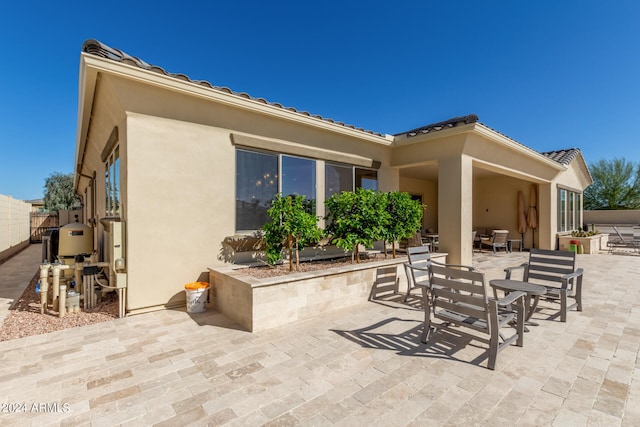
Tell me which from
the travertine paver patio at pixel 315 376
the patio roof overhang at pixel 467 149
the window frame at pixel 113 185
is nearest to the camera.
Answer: the travertine paver patio at pixel 315 376

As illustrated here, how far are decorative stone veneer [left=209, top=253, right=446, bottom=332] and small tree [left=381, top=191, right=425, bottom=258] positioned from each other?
1.01 m

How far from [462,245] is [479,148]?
8.08ft

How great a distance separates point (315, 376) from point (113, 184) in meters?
5.78

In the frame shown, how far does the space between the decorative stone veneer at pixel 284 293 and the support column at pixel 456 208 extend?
266 centimetres

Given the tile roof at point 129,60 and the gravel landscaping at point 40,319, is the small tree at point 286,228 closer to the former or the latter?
the tile roof at point 129,60

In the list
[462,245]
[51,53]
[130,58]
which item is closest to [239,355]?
[130,58]

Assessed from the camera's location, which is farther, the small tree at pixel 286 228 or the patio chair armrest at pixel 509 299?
the small tree at pixel 286 228

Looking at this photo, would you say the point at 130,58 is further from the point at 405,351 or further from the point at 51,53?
the point at 51,53

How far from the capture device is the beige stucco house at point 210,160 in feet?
14.2

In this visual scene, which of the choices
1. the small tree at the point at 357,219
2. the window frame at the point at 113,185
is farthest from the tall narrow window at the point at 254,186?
the window frame at the point at 113,185

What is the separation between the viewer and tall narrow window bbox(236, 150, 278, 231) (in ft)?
17.7

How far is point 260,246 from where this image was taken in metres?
5.61

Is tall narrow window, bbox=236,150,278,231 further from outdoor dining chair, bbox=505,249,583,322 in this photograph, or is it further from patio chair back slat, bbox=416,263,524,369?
outdoor dining chair, bbox=505,249,583,322

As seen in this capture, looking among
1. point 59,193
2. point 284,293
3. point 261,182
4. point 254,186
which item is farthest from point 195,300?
point 59,193
